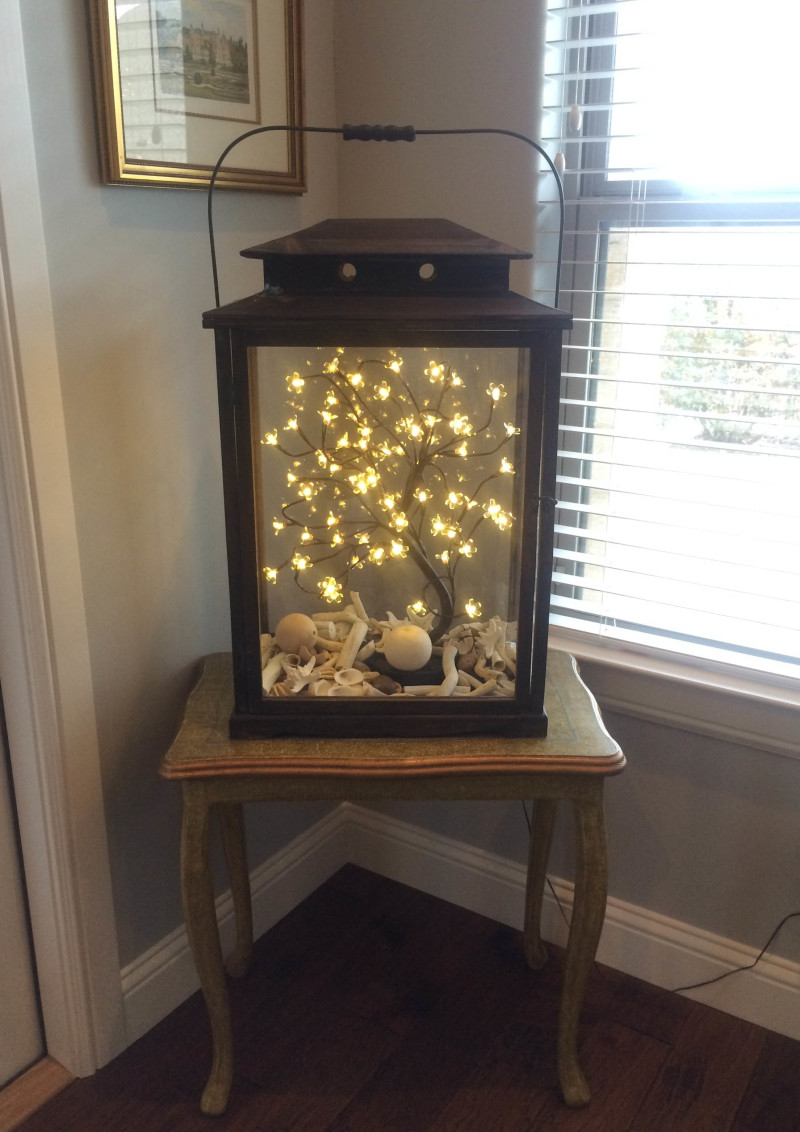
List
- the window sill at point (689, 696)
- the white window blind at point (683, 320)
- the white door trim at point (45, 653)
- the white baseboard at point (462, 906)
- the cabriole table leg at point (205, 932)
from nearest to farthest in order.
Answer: the white door trim at point (45, 653)
the cabriole table leg at point (205, 932)
the white window blind at point (683, 320)
the window sill at point (689, 696)
the white baseboard at point (462, 906)

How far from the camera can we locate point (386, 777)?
1.35m

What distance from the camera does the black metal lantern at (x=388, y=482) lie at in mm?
1271

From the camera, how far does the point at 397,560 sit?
4.62 ft

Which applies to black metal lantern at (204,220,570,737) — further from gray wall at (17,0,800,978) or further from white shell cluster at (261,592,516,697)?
gray wall at (17,0,800,978)

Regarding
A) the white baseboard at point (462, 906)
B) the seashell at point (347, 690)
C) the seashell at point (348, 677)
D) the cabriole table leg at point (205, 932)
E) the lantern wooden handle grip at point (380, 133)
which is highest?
the lantern wooden handle grip at point (380, 133)

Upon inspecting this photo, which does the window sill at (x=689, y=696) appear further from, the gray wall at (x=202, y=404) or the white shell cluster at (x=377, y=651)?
the white shell cluster at (x=377, y=651)

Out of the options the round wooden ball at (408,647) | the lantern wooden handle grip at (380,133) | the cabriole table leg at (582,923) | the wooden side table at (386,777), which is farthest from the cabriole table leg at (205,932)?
the lantern wooden handle grip at (380,133)

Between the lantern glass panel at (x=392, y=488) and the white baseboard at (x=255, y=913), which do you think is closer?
the lantern glass panel at (x=392, y=488)

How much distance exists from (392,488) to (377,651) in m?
0.26

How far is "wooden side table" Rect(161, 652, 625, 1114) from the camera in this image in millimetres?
1351

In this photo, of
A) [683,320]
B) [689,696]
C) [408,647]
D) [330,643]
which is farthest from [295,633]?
[683,320]

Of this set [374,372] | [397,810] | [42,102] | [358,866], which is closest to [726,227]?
[374,372]

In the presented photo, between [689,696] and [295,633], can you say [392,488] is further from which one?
[689,696]

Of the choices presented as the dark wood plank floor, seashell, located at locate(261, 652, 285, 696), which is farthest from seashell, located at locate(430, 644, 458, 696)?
the dark wood plank floor
